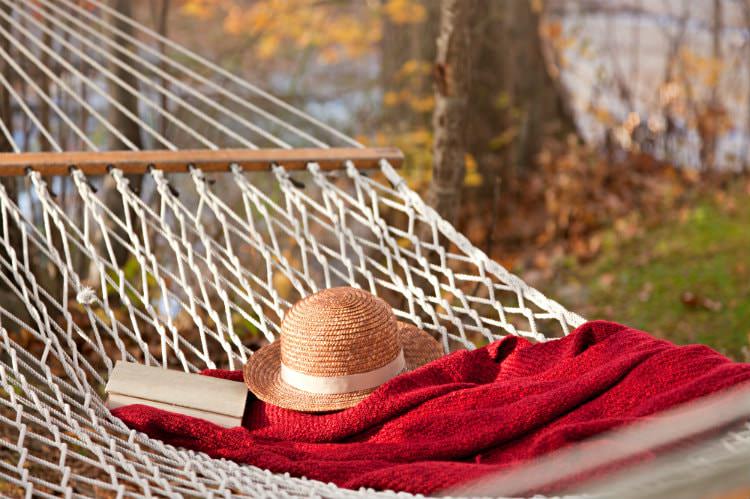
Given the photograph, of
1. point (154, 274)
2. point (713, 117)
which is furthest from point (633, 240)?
point (154, 274)

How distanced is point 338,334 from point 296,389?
0.12 metres

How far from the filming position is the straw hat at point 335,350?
1433mm

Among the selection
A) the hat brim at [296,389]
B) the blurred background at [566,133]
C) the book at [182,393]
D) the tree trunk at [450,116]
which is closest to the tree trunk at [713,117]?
the blurred background at [566,133]

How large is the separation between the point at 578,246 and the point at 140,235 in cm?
181

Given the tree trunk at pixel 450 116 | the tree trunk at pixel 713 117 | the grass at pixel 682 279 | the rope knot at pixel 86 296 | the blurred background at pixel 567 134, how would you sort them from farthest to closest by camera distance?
1. the tree trunk at pixel 713 117
2. the blurred background at pixel 567 134
3. the grass at pixel 682 279
4. the tree trunk at pixel 450 116
5. the rope knot at pixel 86 296

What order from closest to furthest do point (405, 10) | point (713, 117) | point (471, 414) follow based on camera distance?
point (471, 414) < point (405, 10) < point (713, 117)

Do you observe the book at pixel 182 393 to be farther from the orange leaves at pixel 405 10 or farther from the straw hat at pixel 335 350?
the orange leaves at pixel 405 10

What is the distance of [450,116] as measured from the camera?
2438 mm

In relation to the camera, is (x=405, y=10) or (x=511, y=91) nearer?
(x=405, y=10)

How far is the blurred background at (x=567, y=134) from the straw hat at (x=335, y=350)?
199 centimetres

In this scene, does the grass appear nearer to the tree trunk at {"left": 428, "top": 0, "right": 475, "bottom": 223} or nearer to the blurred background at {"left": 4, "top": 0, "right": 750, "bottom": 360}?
the blurred background at {"left": 4, "top": 0, "right": 750, "bottom": 360}

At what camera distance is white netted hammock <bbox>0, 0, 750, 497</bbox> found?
4.43ft

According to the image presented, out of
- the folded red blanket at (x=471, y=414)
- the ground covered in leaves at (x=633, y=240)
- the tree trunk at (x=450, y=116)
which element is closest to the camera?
the folded red blanket at (x=471, y=414)

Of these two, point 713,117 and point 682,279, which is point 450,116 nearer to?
point 682,279
